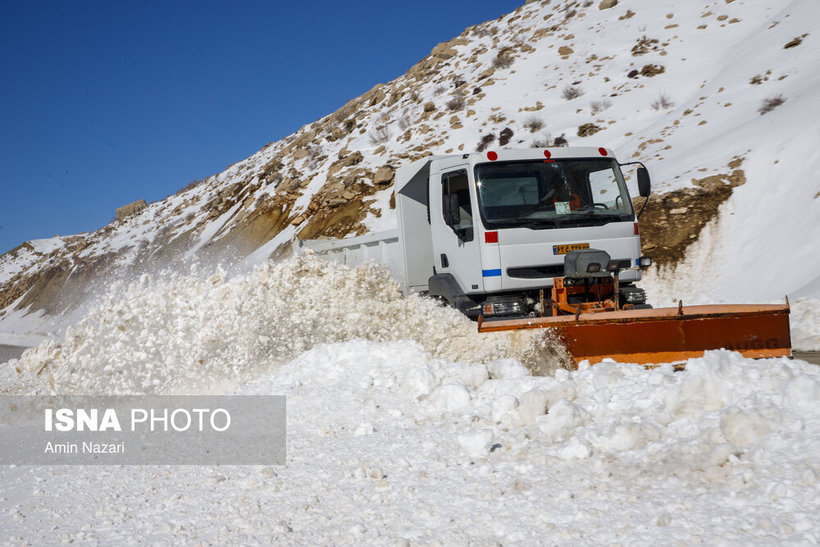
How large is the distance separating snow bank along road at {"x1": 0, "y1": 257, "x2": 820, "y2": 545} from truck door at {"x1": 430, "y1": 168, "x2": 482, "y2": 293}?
77cm

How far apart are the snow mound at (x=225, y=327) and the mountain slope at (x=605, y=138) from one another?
5583mm

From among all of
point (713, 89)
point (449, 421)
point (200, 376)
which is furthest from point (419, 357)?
point (713, 89)

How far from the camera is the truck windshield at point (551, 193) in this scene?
7168 millimetres

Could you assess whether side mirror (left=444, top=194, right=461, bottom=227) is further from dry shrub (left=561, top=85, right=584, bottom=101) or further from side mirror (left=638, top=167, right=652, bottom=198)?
dry shrub (left=561, top=85, right=584, bottom=101)

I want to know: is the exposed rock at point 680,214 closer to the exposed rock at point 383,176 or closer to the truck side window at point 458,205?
the truck side window at point 458,205

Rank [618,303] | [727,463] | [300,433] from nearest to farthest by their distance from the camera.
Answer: [727,463]
[300,433]
[618,303]

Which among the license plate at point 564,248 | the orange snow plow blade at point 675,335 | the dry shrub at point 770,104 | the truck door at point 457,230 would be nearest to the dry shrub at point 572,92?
the dry shrub at point 770,104

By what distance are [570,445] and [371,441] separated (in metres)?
1.61

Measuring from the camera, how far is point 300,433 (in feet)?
17.8

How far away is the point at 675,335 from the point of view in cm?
584

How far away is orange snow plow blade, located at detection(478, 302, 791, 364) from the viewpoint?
5.81m

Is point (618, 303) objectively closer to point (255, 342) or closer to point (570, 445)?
point (570, 445)

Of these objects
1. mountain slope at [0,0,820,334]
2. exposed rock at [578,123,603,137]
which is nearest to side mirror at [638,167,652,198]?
mountain slope at [0,0,820,334]

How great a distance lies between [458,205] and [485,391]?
2.69 m
